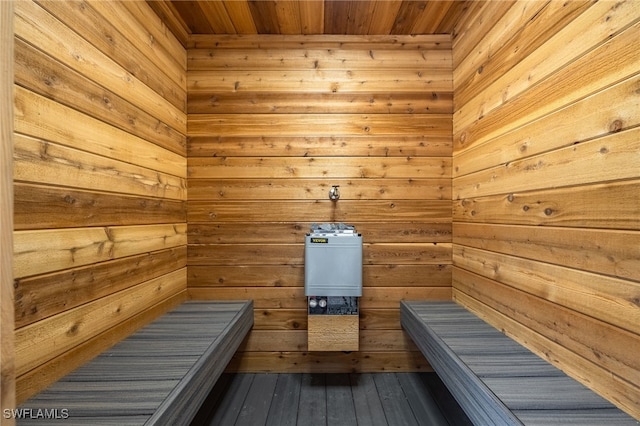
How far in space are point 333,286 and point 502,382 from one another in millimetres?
1055

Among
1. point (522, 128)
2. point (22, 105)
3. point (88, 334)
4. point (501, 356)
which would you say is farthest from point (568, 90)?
point (88, 334)

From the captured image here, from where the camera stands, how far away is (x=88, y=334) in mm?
1381

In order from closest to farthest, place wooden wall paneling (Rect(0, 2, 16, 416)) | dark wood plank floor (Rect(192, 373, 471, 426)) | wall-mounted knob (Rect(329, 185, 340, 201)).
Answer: wooden wall paneling (Rect(0, 2, 16, 416)) → dark wood plank floor (Rect(192, 373, 471, 426)) → wall-mounted knob (Rect(329, 185, 340, 201))

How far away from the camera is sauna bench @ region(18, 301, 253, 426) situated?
3.40ft

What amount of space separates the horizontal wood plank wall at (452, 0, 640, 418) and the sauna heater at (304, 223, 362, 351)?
800 mm

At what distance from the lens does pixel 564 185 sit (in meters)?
1.26

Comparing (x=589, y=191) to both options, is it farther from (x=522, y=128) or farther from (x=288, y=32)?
(x=288, y=32)

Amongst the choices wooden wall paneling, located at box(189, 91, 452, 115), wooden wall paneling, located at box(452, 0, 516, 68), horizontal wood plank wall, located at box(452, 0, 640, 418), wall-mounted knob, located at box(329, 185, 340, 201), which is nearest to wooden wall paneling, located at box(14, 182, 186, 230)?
wooden wall paneling, located at box(189, 91, 452, 115)

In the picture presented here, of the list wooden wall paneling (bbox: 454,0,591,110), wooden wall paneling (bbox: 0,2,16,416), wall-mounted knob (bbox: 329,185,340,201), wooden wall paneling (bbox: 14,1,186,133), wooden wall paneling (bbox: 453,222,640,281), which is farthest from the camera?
wall-mounted knob (bbox: 329,185,340,201)

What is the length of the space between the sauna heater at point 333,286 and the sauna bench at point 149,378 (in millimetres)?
549

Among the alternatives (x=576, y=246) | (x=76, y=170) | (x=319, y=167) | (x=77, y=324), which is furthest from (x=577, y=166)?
(x=77, y=324)

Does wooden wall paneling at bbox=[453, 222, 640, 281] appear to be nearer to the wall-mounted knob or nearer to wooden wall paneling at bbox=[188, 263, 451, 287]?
wooden wall paneling at bbox=[188, 263, 451, 287]

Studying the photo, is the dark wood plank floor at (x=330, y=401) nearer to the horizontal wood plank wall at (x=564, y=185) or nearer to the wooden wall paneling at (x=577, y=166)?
the horizontal wood plank wall at (x=564, y=185)

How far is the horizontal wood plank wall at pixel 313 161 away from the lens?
7.91 feet
